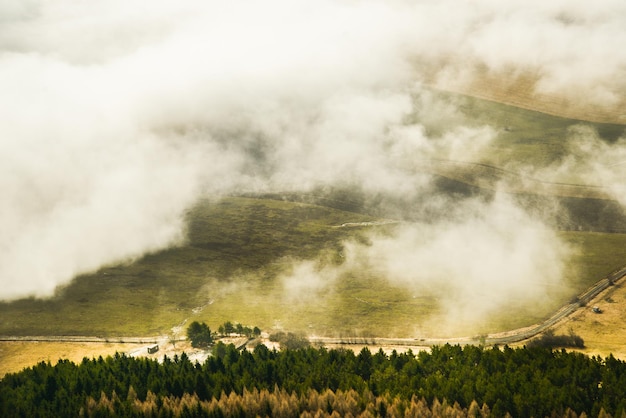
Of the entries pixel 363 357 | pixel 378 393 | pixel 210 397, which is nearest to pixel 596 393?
pixel 378 393

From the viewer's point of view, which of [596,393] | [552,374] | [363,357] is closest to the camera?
[596,393]

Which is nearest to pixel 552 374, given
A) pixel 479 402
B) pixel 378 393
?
pixel 479 402

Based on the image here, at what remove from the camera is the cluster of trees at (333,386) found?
468 feet

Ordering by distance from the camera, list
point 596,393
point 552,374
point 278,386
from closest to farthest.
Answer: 1. point 596,393
2. point 552,374
3. point 278,386

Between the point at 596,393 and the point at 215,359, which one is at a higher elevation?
the point at 215,359

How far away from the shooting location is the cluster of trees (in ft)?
468

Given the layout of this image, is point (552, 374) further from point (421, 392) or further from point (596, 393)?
point (421, 392)

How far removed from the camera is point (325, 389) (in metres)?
160

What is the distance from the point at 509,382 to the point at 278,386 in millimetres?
63049

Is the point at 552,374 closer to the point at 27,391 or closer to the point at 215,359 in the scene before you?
the point at 215,359

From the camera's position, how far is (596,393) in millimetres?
145500

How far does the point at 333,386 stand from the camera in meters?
164

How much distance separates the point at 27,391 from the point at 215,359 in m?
56.7

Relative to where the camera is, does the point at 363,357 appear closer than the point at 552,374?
No
